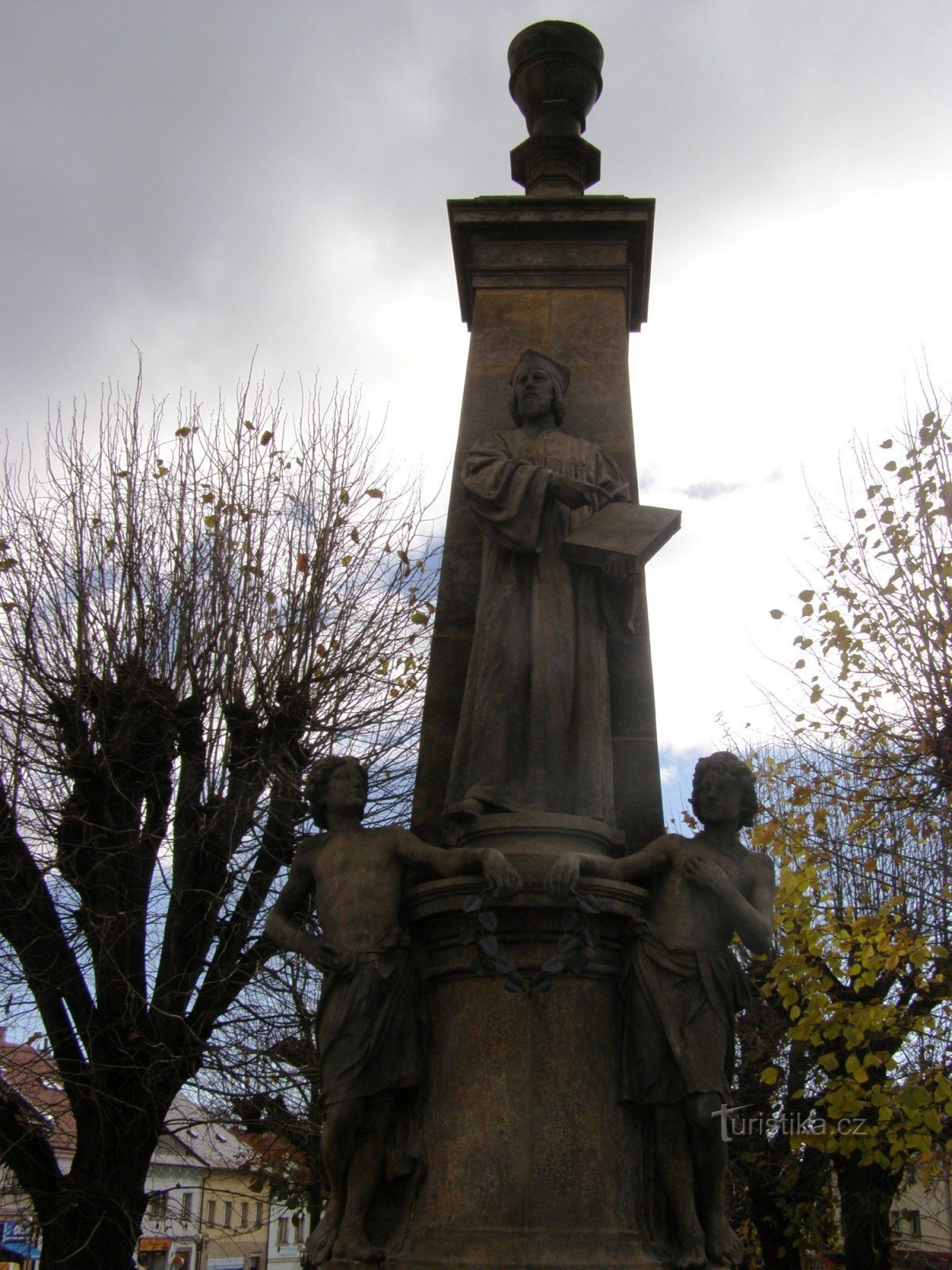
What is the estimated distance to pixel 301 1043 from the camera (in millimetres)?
12305

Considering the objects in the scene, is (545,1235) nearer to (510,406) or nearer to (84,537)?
(510,406)

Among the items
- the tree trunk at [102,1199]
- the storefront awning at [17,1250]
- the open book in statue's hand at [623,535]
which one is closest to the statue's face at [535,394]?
the open book in statue's hand at [623,535]

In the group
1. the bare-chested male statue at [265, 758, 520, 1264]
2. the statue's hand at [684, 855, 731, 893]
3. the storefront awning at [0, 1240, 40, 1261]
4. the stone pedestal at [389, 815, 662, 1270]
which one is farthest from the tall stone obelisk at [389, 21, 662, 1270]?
the storefront awning at [0, 1240, 40, 1261]

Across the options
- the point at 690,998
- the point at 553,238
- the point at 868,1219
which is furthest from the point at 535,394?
the point at 868,1219

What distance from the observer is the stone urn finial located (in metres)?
7.60

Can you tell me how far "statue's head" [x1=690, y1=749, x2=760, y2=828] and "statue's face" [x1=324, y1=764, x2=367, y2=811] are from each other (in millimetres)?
1432

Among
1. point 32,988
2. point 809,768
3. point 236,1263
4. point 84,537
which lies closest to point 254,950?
point 32,988

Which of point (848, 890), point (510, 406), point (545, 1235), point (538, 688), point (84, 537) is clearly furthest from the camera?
point (848, 890)

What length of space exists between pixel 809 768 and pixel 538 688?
943 cm

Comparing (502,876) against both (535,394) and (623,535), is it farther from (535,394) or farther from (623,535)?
(535,394)

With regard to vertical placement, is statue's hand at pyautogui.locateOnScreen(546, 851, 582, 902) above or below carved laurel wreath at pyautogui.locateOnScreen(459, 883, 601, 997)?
above

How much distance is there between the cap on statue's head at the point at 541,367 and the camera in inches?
248
